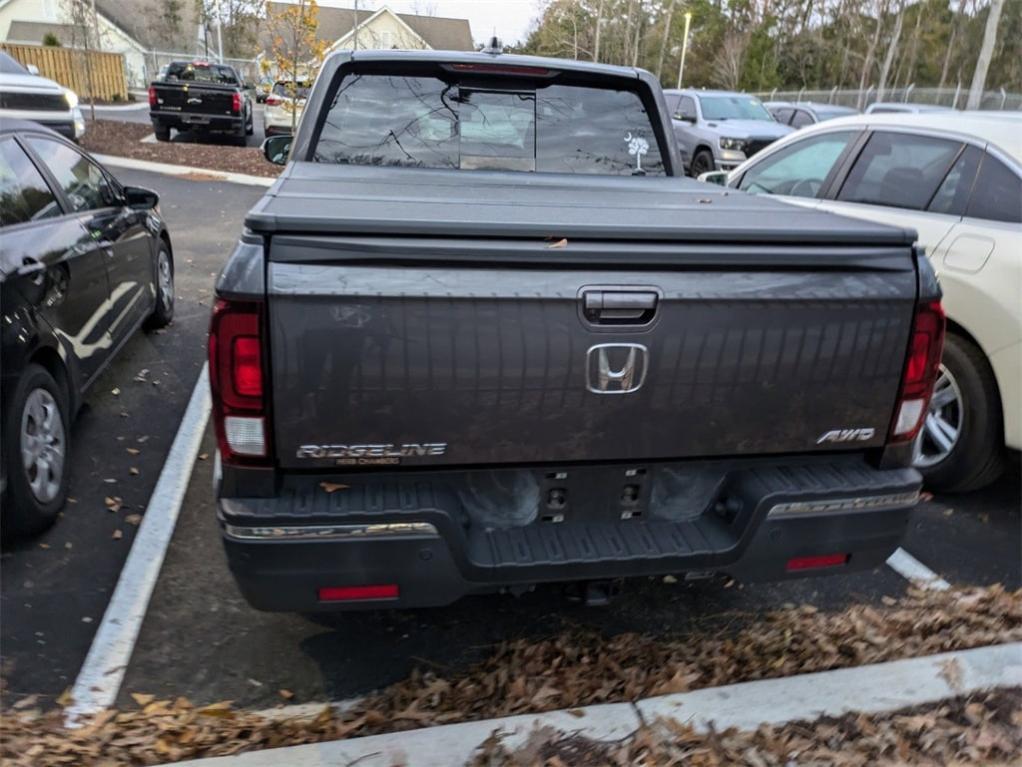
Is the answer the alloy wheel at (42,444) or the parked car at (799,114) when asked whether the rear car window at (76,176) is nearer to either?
the alloy wheel at (42,444)

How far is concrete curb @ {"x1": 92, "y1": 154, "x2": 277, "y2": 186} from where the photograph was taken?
14484mm

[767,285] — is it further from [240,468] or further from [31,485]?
[31,485]

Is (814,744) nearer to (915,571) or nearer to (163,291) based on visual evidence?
(915,571)

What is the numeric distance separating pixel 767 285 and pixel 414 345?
1.12 m

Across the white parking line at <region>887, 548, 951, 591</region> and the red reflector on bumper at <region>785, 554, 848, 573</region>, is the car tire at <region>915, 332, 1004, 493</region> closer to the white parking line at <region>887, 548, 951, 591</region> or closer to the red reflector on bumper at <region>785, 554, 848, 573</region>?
the white parking line at <region>887, 548, 951, 591</region>

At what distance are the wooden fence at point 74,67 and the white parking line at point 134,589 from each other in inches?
1144

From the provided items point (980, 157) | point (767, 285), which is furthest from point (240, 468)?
point (980, 157)

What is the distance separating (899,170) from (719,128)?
1168cm

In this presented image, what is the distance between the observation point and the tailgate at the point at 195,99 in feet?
61.2

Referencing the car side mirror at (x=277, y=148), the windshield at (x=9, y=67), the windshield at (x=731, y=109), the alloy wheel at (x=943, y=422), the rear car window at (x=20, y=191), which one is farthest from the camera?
the windshield at (x=731, y=109)

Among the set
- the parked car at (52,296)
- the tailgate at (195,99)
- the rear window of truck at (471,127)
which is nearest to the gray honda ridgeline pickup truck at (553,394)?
the rear window of truck at (471,127)

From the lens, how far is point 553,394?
2.46 m

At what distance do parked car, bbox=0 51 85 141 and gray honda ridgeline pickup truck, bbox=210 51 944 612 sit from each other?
13026mm

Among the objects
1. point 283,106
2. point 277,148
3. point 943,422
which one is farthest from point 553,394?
point 283,106
